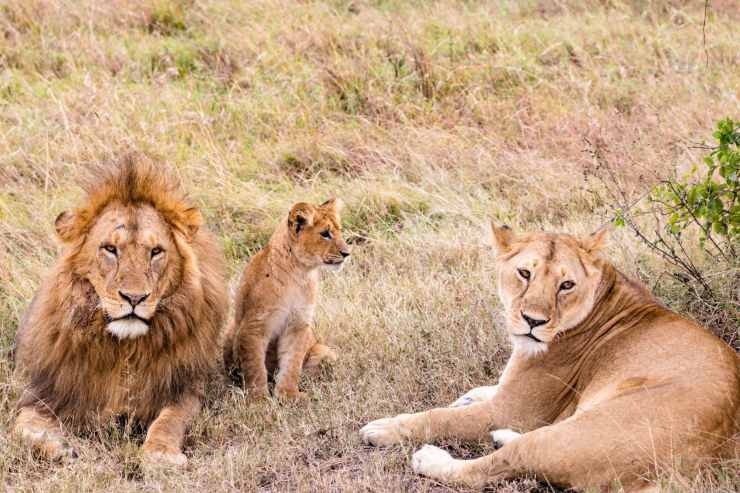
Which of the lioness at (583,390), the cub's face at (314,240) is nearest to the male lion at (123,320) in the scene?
the cub's face at (314,240)

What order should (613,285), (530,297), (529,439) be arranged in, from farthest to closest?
(613,285)
(530,297)
(529,439)

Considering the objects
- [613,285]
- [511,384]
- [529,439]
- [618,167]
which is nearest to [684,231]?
[618,167]

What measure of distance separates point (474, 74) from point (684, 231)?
3.11m

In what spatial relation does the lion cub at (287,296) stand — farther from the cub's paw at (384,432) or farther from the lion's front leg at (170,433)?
the cub's paw at (384,432)

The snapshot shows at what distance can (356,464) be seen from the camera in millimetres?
3877

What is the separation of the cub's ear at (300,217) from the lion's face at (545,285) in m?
1.16

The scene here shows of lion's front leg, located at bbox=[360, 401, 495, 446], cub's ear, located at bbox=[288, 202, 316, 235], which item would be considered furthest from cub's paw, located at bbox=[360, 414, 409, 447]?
cub's ear, located at bbox=[288, 202, 316, 235]

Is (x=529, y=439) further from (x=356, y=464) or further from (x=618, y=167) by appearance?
(x=618, y=167)

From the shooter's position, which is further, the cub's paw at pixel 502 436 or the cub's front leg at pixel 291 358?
the cub's front leg at pixel 291 358

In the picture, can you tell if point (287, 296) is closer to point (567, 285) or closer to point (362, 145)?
point (567, 285)

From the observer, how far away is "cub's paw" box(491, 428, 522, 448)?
12.4 ft

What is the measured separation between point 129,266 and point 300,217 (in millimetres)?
1112

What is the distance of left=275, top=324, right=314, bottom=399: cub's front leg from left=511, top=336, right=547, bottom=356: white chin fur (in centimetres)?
121

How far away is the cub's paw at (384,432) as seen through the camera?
3936 millimetres
